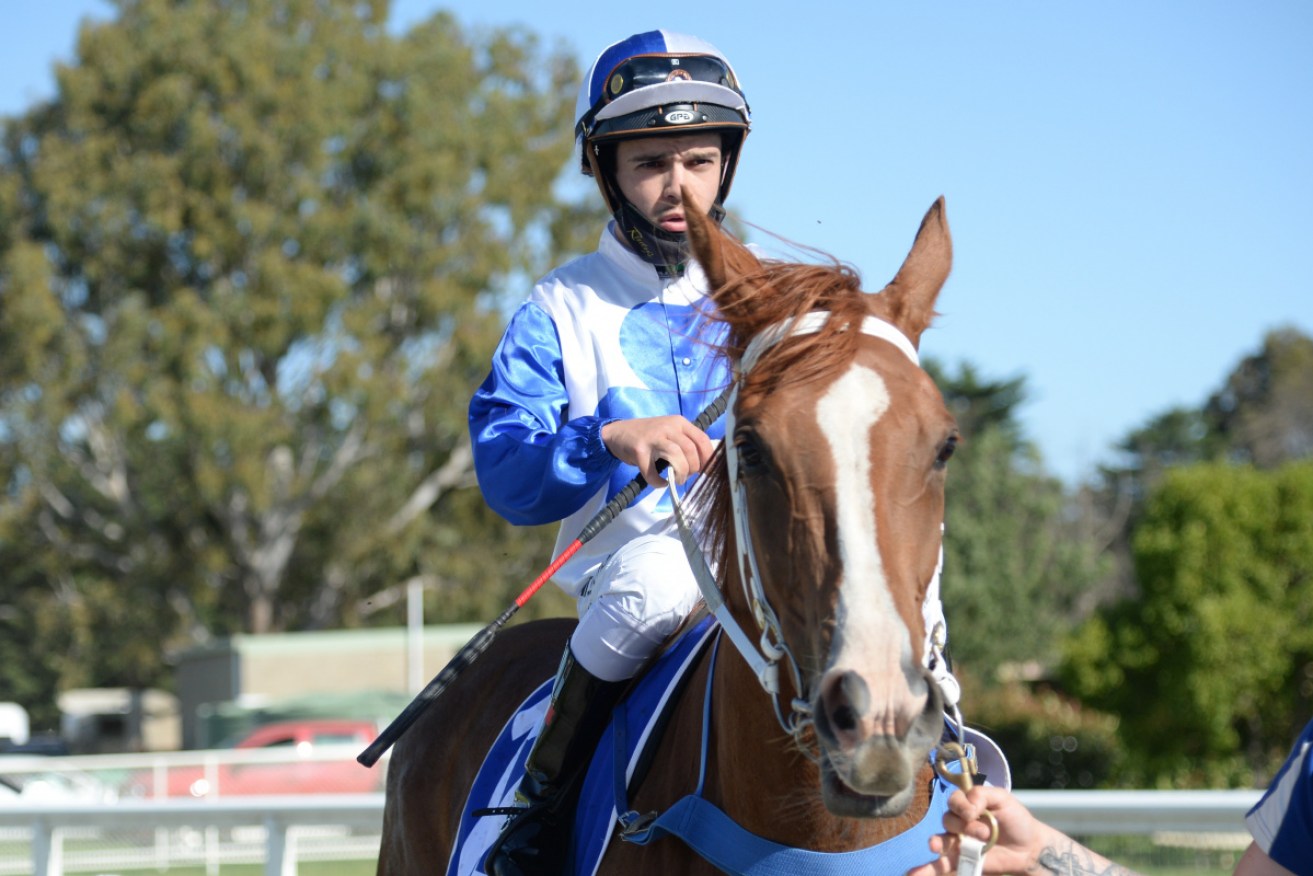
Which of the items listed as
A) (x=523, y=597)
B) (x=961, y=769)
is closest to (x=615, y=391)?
(x=523, y=597)

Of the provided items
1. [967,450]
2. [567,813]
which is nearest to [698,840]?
[567,813]

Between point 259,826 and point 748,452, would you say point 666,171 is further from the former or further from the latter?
point 259,826

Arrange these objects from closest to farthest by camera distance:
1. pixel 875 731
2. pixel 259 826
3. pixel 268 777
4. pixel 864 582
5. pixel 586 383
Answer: pixel 875 731 → pixel 864 582 → pixel 586 383 → pixel 259 826 → pixel 268 777

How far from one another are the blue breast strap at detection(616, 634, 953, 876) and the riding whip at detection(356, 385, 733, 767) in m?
0.42

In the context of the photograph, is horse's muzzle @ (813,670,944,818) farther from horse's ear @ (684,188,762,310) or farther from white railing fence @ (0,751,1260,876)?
white railing fence @ (0,751,1260,876)

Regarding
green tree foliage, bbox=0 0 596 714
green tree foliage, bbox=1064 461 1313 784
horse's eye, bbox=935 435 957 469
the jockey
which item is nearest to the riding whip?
the jockey

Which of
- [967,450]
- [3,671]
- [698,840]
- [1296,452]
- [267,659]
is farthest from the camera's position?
[3,671]

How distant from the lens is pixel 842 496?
2.04 meters

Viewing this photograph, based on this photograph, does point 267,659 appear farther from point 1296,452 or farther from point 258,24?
point 1296,452

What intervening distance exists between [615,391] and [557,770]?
2.65ft

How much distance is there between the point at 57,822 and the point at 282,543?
21.8 m

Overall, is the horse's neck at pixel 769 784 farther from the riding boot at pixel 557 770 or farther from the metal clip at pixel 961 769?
the riding boot at pixel 557 770

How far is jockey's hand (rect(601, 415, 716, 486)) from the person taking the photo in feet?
8.22

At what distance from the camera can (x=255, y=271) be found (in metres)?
26.6
